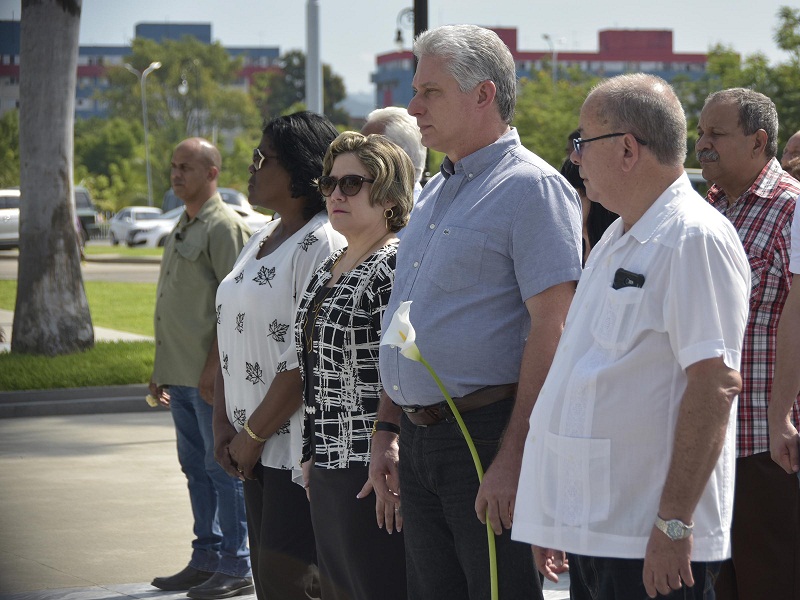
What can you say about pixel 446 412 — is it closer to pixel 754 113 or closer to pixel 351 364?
pixel 351 364

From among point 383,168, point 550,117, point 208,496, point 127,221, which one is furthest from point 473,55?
point 127,221

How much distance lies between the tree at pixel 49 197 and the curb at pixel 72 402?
1857 mm

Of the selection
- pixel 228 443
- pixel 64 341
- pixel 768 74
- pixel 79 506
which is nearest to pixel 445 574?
pixel 228 443

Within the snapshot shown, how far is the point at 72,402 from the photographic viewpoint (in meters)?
10.7

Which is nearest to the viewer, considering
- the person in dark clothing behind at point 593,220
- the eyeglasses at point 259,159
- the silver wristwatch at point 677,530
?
the silver wristwatch at point 677,530

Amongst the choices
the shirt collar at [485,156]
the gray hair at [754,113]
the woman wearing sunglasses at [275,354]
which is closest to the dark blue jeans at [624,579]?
the shirt collar at [485,156]

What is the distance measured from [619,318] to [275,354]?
1.84 meters

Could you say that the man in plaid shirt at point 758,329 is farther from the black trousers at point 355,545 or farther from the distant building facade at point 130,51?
the distant building facade at point 130,51

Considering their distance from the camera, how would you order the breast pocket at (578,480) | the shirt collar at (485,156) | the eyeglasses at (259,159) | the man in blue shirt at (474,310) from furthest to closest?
the eyeglasses at (259,159) < the shirt collar at (485,156) < the man in blue shirt at (474,310) < the breast pocket at (578,480)

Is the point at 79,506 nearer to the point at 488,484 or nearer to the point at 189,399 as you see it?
the point at 189,399

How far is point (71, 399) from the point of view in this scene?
1098cm

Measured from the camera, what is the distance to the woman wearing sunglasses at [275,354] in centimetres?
410

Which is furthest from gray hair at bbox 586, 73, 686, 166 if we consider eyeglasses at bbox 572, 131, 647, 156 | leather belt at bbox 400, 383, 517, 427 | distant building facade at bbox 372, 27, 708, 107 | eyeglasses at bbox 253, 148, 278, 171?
distant building facade at bbox 372, 27, 708, 107

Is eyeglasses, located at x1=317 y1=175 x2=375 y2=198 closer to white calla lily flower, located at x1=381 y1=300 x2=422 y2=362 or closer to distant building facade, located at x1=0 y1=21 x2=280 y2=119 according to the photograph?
white calla lily flower, located at x1=381 y1=300 x2=422 y2=362
